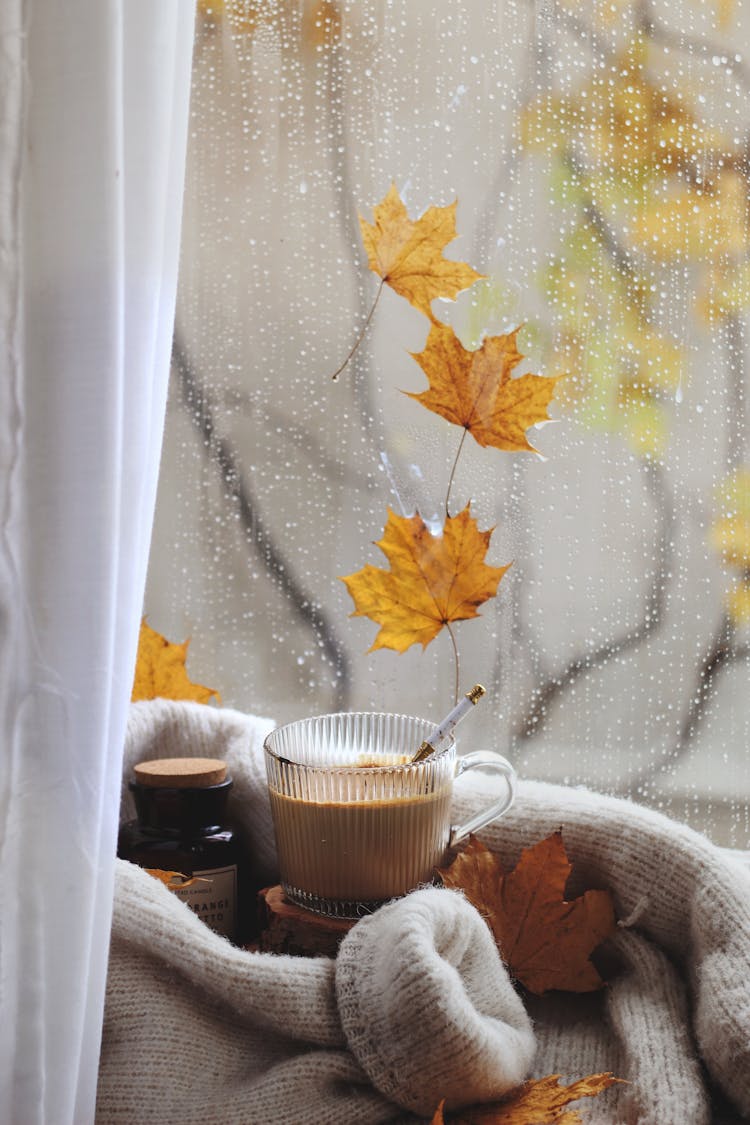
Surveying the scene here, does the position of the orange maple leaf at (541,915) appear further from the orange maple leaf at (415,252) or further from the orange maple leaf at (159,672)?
the orange maple leaf at (415,252)

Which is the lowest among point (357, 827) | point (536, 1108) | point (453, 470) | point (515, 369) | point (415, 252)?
point (536, 1108)

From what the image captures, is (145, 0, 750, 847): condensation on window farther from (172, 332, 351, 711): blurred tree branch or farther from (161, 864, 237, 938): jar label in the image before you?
(161, 864, 237, 938): jar label

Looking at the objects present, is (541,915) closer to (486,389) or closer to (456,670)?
(456,670)

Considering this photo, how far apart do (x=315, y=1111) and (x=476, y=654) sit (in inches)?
19.4

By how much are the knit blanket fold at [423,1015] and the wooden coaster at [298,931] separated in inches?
2.7

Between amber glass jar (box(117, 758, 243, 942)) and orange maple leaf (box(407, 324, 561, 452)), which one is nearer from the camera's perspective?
amber glass jar (box(117, 758, 243, 942))

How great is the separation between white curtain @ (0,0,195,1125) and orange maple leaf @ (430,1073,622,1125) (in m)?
0.24

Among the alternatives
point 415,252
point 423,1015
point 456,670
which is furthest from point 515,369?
point 423,1015

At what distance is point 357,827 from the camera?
714mm

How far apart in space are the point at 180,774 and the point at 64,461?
36 cm

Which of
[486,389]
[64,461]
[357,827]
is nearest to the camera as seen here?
[64,461]

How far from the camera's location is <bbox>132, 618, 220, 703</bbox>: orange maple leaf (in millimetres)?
1021

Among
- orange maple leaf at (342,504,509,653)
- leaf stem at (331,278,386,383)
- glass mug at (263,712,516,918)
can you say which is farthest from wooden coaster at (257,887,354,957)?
leaf stem at (331,278,386,383)

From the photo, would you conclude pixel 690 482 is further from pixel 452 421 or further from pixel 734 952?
pixel 734 952
